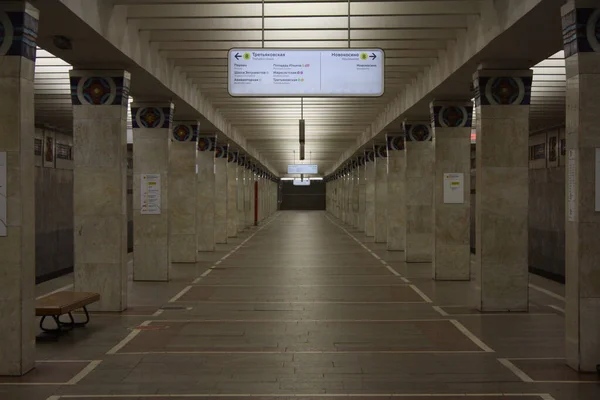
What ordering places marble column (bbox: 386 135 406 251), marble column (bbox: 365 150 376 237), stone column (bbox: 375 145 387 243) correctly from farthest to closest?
marble column (bbox: 365 150 376 237) < stone column (bbox: 375 145 387 243) < marble column (bbox: 386 135 406 251)

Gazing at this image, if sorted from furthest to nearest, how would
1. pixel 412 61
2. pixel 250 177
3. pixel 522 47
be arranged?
pixel 250 177 → pixel 412 61 → pixel 522 47

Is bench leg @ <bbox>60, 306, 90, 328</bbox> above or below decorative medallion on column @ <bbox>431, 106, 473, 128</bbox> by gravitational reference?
below

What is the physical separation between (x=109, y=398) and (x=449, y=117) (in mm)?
10832

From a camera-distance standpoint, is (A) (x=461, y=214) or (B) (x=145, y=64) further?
(A) (x=461, y=214)

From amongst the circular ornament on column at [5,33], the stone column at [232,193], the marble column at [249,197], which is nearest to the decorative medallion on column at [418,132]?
the stone column at [232,193]

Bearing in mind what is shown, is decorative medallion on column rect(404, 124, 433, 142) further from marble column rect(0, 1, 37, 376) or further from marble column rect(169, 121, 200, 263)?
marble column rect(0, 1, 37, 376)

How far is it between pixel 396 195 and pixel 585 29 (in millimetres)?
16050

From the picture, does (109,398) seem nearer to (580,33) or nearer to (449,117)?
(580,33)

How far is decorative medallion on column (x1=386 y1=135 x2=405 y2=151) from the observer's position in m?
22.9

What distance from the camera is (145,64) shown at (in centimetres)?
1190

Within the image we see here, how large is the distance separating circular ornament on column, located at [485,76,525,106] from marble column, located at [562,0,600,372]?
4.04 meters

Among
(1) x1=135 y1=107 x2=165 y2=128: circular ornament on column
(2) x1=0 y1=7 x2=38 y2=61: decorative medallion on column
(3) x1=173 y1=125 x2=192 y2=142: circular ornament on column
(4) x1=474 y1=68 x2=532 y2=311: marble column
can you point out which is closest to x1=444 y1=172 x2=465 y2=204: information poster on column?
(4) x1=474 y1=68 x2=532 y2=311: marble column

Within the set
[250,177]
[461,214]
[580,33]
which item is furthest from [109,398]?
[250,177]

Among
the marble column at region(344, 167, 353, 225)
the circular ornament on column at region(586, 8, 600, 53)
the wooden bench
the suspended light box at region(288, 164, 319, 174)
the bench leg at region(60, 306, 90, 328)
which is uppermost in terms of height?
the circular ornament on column at region(586, 8, 600, 53)
